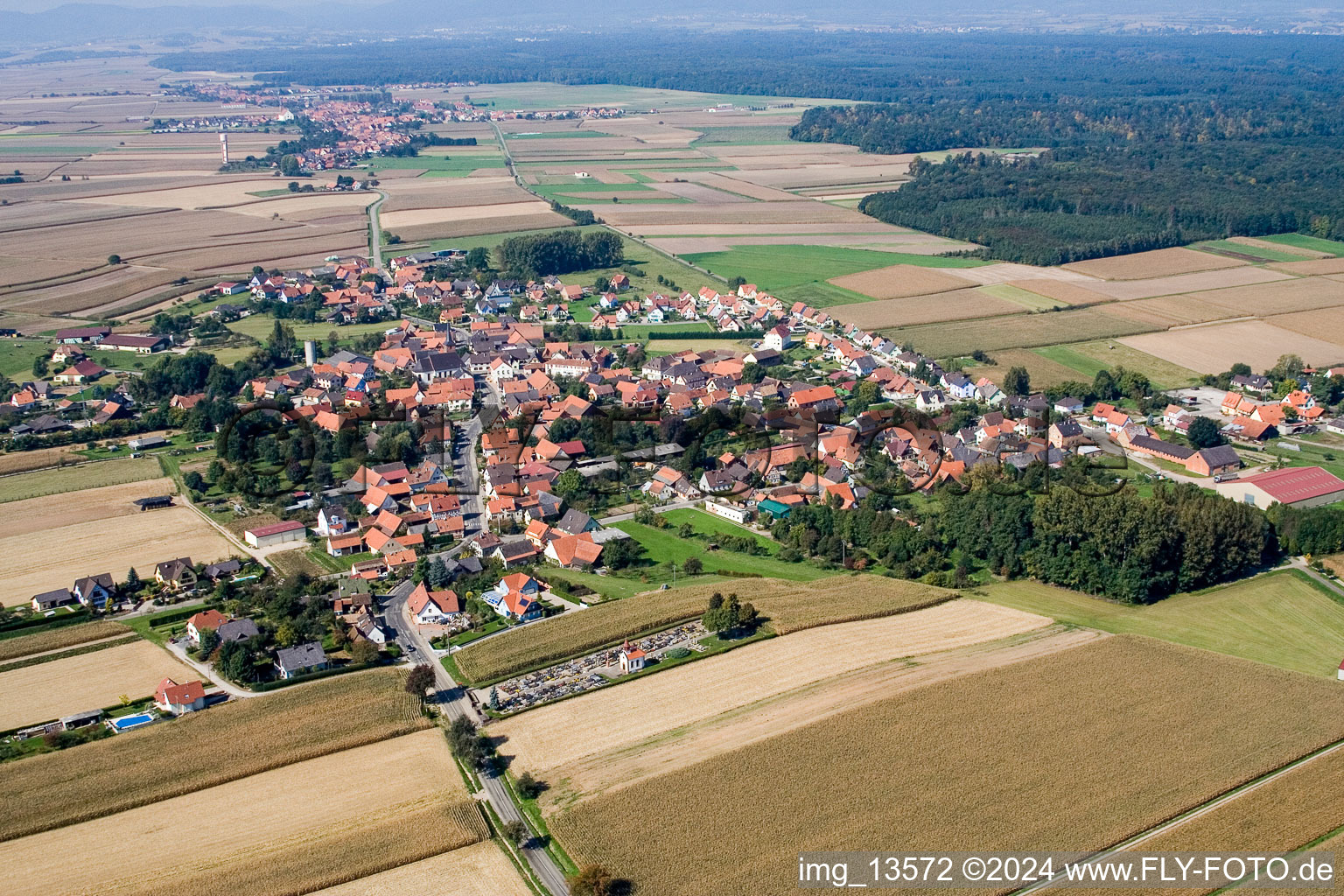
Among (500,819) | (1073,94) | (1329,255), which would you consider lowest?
(500,819)

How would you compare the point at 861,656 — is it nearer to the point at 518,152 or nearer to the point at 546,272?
the point at 546,272

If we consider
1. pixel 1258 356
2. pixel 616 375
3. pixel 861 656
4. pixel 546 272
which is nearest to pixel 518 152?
pixel 546 272

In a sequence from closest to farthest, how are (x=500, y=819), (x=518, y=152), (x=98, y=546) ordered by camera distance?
(x=500, y=819), (x=98, y=546), (x=518, y=152)

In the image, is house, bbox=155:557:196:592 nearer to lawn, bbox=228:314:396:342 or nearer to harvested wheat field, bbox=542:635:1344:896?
harvested wheat field, bbox=542:635:1344:896

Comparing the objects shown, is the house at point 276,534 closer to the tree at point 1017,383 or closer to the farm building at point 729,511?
the farm building at point 729,511

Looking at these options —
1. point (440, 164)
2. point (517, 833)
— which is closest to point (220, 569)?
point (517, 833)

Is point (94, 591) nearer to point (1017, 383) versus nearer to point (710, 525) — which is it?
point (710, 525)

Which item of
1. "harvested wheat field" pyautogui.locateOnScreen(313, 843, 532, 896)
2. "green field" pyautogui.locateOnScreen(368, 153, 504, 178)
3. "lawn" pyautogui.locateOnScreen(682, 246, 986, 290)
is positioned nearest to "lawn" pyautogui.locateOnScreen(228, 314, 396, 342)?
"lawn" pyautogui.locateOnScreen(682, 246, 986, 290)
